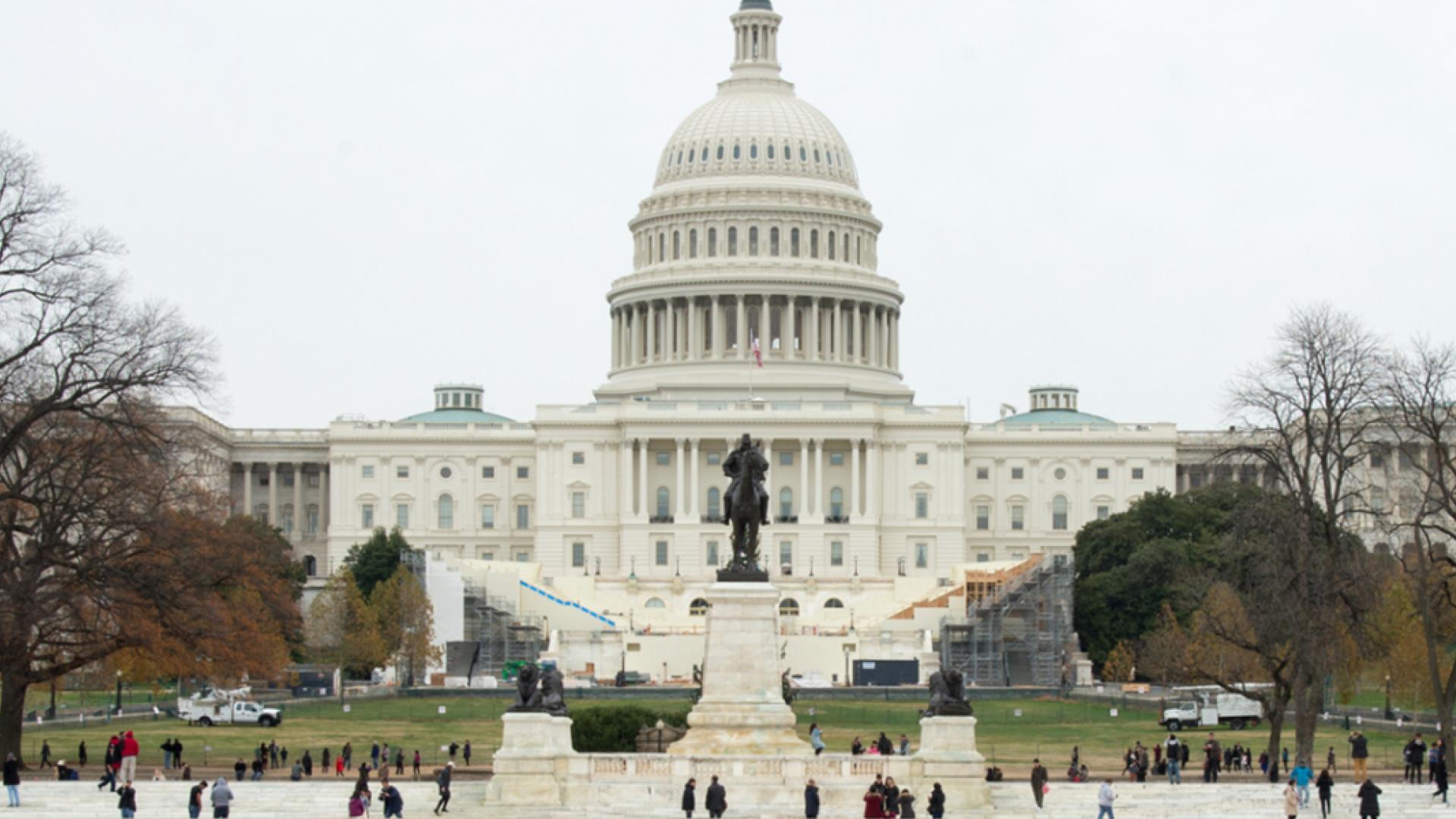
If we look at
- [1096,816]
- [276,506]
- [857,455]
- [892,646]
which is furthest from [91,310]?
[276,506]

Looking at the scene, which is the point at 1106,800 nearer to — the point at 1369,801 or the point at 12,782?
the point at 1369,801

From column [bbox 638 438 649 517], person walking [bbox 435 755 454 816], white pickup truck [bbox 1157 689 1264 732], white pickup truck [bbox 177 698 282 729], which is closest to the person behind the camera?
person walking [bbox 435 755 454 816]

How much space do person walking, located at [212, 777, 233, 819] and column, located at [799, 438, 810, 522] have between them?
105m

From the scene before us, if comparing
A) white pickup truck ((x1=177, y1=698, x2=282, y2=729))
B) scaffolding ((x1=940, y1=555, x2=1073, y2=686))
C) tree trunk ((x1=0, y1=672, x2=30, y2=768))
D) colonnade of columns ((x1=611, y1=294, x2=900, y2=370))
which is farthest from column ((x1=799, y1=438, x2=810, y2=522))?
tree trunk ((x1=0, y1=672, x2=30, y2=768))

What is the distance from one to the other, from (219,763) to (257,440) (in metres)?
103

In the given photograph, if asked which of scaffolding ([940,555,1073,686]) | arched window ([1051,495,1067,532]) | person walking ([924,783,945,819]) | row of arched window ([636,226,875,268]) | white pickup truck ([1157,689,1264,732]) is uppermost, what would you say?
row of arched window ([636,226,875,268])

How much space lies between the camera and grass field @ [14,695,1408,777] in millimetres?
79875

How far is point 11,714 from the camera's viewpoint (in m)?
72.6

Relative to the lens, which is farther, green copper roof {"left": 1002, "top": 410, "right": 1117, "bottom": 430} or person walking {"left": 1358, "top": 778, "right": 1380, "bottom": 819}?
green copper roof {"left": 1002, "top": 410, "right": 1117, "bottom": 430}

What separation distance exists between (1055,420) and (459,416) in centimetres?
3856

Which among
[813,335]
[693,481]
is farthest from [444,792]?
[813,335]

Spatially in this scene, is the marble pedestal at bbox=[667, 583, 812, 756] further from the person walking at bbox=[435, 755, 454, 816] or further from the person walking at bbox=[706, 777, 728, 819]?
the person walking at bbox=[435, 755, 454, 816]

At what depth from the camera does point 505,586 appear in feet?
460

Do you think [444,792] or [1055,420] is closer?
[444,792]
